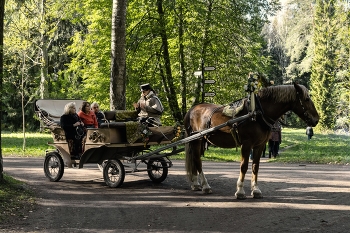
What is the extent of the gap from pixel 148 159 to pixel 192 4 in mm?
14689

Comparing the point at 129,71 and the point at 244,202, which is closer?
the point at 244,202

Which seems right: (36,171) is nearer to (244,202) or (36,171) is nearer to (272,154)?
(244,202)

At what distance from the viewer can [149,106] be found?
1184cm

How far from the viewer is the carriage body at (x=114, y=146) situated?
37.1ft

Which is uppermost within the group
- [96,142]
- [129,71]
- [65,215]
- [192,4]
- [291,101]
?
[192,4]

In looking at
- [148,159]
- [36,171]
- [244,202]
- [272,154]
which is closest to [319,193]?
[244,202]

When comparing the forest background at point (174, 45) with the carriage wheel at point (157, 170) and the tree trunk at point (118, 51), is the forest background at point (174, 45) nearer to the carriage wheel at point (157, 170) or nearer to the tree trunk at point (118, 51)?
the tree trunk at point (118, 51)

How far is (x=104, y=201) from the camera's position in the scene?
9.66 metres

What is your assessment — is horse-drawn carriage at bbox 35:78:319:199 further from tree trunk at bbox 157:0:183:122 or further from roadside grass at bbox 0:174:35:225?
tree trunk at bbox 157:0:183:122

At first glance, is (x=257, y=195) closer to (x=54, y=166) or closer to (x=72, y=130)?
(x=72, y=130)

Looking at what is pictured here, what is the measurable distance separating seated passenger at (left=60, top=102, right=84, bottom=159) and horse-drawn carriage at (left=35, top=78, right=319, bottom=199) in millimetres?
179

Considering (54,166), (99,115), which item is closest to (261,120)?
(99,115)

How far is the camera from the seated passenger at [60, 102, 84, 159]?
12023mm

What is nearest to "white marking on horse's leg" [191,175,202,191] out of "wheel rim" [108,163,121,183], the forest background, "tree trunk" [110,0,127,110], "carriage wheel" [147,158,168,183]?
"carriage wheel" [147,158,168,183]
